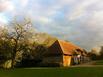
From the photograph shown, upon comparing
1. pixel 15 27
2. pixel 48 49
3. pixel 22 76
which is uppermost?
pixel 15 27

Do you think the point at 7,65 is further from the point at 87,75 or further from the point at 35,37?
the point at 87,75

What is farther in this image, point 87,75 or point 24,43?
point 24,43

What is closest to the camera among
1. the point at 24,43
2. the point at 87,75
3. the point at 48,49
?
the point at 87,75

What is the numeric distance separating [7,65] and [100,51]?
33.2 m

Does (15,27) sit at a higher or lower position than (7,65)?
higher

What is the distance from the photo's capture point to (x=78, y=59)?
7550 cm

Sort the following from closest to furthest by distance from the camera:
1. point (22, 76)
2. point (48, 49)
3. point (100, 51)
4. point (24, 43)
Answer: point (22, 76), point (24, 43), point (48, 49), point (100, 51)

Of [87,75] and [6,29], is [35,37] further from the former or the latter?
[87,75]

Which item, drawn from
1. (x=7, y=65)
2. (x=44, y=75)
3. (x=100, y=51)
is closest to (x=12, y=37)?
(x=7, y=65)

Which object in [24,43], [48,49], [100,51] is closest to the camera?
[24,43]

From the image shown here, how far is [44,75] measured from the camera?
118ft

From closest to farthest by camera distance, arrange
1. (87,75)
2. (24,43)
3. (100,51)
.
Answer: (87,75)
(24,43)
(100,51)

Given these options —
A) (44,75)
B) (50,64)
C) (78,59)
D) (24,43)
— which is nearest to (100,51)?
(78,59)

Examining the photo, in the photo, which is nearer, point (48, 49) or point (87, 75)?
point (87, 75)
